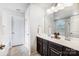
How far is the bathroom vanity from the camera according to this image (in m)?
1.55

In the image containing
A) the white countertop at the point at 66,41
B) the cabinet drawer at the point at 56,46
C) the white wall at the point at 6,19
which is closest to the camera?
the white countertop at the point at 66,41

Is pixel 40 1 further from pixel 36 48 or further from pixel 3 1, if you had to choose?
pixel 36 48

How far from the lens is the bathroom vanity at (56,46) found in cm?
155

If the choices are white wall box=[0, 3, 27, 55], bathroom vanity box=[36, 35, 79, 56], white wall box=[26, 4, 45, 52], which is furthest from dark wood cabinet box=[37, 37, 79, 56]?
white wall box=[0, 3, 27, 55]

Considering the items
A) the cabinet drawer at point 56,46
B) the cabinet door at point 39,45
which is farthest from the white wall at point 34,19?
the cabinet drawer at point 56,46

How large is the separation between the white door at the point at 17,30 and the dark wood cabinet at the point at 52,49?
30 cm

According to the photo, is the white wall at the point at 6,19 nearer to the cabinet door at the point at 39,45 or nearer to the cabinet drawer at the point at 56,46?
the cabinet door at the point at 39,45

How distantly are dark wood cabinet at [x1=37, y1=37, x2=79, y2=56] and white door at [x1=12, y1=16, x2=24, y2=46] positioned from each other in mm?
302

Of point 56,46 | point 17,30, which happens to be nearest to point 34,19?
point 17,30

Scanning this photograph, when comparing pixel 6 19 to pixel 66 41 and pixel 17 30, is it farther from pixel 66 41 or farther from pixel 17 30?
pixel 66 41

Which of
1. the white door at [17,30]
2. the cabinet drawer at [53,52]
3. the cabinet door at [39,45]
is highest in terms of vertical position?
the white door at [17,30]

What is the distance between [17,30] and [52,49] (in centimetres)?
67

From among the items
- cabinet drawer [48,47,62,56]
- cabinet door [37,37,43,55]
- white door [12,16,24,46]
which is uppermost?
white door [12,16,24,46]

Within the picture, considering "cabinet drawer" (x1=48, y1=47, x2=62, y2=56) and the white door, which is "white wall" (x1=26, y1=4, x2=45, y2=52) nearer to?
the white door
